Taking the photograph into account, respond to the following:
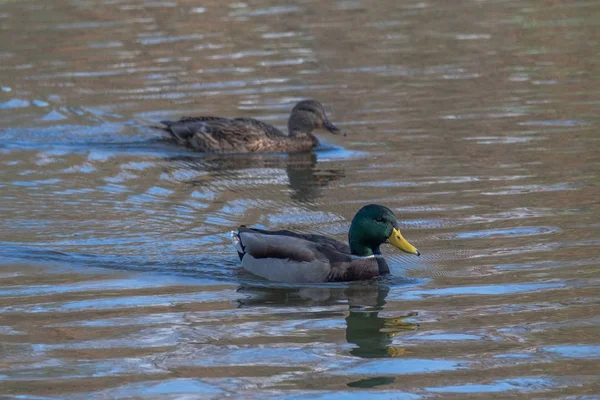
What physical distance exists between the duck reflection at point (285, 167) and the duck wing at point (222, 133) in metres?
0.15

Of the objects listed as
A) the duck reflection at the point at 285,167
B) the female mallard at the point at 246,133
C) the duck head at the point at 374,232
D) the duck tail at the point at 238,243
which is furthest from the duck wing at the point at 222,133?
the duck head at the point at 374,232

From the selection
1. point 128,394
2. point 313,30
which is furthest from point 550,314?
point 313,30

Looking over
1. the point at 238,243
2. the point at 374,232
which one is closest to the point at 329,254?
the point at 374,232

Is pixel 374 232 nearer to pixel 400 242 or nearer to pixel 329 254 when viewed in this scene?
pixel 400 242

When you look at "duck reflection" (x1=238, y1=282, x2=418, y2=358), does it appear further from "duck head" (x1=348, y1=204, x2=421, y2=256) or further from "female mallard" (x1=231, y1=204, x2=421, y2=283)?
"duck head" (x1=348, y1=204, x2=421, y2=256)

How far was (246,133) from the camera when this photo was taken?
14898 mm

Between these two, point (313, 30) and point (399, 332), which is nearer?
point (399, 332)

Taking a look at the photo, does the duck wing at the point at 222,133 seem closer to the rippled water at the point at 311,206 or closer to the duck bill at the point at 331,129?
the rippled water at the point at 311,206

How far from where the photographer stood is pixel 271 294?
373 inches

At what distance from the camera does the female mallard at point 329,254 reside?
9.70m

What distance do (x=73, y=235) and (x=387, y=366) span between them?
4316mm

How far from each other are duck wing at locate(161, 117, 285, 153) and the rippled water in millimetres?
277

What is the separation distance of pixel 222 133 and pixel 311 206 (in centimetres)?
338

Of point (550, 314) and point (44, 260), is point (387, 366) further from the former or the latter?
point (44, 260)
